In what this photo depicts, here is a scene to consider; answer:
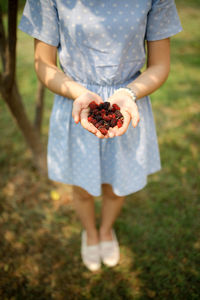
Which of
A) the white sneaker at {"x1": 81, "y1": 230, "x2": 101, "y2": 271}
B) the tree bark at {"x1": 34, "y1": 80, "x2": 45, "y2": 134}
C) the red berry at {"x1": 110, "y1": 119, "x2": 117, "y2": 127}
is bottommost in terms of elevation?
the white sneaker at {"x1": 81, "y1": 230, "x2": 101, "y2": 271}

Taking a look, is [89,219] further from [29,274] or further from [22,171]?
[22,171]

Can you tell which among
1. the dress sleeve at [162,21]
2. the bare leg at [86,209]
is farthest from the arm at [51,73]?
the bare leg at [86,209]

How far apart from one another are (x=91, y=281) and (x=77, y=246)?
1.25 feet

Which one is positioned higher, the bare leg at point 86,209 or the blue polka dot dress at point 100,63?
the blue polka dot dress at point 100,63

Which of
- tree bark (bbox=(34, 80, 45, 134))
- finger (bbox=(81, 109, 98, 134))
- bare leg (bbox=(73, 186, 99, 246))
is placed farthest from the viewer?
tree bark (bbox=(34, 80, 45, 134))

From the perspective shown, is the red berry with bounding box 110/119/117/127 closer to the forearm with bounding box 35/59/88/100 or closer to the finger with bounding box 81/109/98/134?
the finger with bounding box 81/109/98/134

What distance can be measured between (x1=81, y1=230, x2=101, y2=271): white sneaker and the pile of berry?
1476 mm

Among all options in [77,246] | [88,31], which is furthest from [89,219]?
[88,31]

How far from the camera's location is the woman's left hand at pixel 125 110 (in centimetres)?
136

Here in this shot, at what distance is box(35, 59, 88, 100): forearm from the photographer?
4.83 feet

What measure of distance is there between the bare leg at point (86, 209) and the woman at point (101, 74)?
6cm

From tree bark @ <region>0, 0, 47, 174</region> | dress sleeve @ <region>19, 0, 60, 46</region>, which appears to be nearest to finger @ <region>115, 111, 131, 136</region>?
dress sleeve @ <region>19, 0, 60, 46</region>

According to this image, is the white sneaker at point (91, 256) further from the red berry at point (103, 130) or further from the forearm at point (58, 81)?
the forearm at point (58, 81)

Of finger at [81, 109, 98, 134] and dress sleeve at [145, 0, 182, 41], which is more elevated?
dress sleeve at [145, 0, 182, 41]
